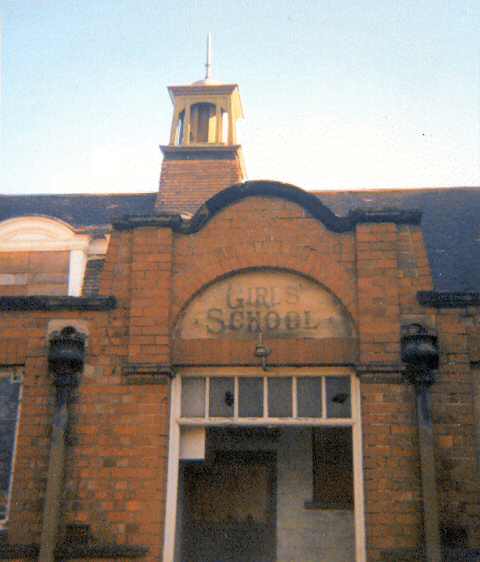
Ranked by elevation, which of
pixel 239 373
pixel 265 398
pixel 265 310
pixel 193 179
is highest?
pixel 193 179

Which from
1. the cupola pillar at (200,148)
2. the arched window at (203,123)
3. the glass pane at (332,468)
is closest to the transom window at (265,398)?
the glass pane at (332,468)

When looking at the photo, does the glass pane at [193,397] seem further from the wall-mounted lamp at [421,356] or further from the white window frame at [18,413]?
the wall-mounted lamp at [421,356]

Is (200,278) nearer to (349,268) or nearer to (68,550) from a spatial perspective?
(349,268)

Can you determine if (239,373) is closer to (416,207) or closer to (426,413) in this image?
(426,413)

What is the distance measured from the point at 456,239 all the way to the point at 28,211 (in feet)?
27.3

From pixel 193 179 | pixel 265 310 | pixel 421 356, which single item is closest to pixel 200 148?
pixel 193 179

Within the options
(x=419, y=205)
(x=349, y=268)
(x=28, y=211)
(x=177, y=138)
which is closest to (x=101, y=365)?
(x=349, y=268)

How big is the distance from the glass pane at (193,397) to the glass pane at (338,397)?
1.43 metres

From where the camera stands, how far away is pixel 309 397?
7.94 metres

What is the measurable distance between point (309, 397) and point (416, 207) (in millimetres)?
7352

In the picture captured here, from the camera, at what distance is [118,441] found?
7.68 m

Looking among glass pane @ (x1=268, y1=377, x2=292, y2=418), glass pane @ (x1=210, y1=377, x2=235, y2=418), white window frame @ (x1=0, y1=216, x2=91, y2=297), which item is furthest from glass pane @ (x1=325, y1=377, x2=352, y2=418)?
white window frame @ (x1=0, y1=216, x2=91, y2=297)

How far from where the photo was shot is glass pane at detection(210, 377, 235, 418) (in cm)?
796

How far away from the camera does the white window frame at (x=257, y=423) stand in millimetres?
7398
